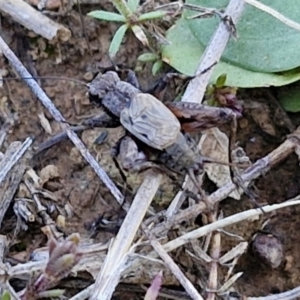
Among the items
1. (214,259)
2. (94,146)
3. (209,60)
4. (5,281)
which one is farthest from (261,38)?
(5,281)

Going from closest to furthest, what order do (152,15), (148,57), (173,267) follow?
(173,267) → (152,15) → (148,57)

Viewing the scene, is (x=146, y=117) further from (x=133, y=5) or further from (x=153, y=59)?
(x=133, y=5)

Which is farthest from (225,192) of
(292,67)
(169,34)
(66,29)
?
(66,29)

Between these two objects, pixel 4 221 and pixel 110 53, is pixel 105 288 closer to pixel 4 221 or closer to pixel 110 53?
pixel 4 221

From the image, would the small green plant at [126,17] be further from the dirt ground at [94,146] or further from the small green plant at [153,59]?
the dirt ground at [94,146]

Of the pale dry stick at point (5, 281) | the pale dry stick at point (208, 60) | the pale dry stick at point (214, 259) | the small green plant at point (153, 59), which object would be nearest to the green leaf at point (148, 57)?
the small green plant at point (153, 59)

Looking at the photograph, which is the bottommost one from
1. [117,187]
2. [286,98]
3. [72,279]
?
[72,279]
